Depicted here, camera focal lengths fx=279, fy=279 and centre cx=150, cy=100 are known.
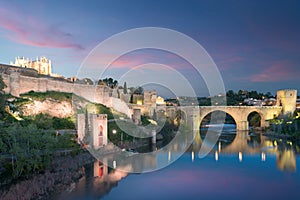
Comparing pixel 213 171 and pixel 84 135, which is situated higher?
pixel 84 135

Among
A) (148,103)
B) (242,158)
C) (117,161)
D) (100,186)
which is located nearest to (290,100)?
(148,103)

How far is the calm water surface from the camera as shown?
44.4ft

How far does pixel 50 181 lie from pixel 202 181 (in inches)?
332

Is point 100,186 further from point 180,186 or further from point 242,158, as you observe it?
point 242,158

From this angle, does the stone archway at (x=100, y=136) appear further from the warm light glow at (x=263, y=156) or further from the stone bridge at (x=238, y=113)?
the stone bridge at (x=238, y=113)

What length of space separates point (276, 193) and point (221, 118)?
63.2 metres

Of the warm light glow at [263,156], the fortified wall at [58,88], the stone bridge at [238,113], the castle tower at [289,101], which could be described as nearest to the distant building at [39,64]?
the fortified wall at [58,88]

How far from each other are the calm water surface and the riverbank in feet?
1.75

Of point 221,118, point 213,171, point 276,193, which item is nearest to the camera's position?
point 276,193

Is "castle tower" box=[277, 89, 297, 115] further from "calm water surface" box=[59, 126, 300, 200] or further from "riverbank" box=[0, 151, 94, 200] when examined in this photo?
"riverbank" box=[0, 151, 94, 200]

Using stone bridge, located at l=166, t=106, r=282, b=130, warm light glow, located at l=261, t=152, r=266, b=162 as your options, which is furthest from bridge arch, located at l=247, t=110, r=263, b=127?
warm light glow, located at l=261, t=152, r=266, b=162

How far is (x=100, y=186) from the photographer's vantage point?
46.8ft

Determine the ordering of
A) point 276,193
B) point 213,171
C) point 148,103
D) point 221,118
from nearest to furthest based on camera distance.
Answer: point 276,193, point 213,171, point 148,103, point 221,118

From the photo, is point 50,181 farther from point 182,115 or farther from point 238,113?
point 238,113
